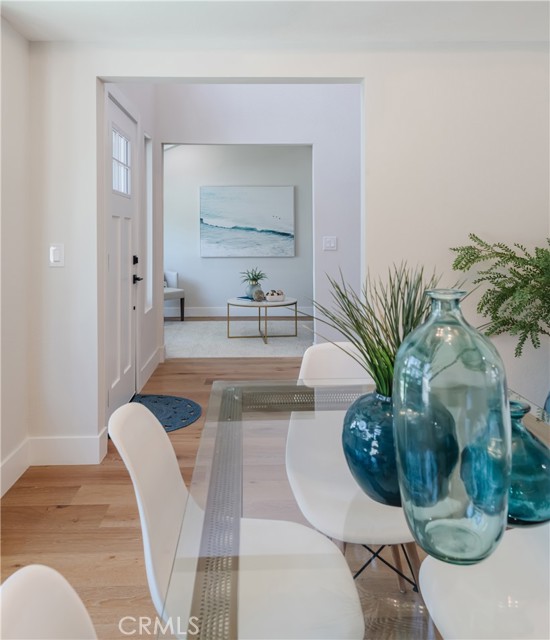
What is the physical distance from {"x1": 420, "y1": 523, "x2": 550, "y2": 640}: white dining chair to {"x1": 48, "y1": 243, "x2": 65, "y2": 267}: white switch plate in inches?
Answer: 93.1

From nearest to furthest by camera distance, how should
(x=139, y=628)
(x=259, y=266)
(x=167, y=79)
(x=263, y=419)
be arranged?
1. (x=139, y=628)
2. (x=263, y=419)
3. (x=167, y=79)
4. (x=259, y=266)

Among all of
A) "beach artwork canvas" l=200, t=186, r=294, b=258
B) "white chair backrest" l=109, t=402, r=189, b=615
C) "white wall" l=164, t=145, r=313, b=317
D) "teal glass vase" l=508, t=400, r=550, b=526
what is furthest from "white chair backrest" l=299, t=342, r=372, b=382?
"beach artwork canvas" l=200, t=186, r=294, b=258

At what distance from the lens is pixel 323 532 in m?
1.32

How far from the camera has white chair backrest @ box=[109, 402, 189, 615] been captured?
105 cm

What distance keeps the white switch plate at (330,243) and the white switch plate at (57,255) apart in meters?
2.93

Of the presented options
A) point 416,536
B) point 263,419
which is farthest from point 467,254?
point 416,536

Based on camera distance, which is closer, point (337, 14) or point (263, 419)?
point (263, 419)

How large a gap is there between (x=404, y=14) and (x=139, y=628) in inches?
106

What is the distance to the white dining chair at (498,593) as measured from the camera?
884 millimetres

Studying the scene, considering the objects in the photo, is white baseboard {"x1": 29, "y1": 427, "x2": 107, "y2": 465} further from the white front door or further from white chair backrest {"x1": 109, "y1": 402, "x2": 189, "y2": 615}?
white chair backrest {"x1": 109, "y1": 402, "x2": 189, "y2": 615}

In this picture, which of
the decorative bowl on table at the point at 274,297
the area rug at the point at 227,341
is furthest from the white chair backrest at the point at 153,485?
the decorative bowl on table at the point at 274,297

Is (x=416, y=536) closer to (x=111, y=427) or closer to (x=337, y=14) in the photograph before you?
(x=111, y=427)

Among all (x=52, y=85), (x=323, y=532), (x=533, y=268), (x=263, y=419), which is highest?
(x=52, y=85)

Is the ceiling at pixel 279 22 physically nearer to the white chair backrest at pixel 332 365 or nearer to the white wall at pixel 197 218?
A: the white chair backrest at pixel 332 365
